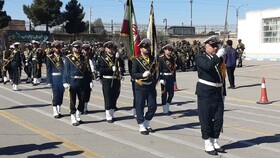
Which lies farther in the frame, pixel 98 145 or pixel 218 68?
pixel 98 145

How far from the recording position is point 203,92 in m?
7.01

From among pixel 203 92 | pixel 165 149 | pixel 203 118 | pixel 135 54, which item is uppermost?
pixel 135 54

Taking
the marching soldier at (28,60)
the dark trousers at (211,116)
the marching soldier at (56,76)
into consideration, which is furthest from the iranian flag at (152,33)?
the marching soldier at (28,60)

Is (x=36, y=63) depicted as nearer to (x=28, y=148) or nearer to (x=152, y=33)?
(x=152, y=33)

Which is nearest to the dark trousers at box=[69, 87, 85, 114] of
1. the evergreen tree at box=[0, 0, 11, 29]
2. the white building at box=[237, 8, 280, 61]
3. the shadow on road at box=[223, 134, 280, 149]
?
the shadow on road at box=[223, 134, 280, 149]

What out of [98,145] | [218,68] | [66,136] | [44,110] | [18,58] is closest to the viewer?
[218,68]

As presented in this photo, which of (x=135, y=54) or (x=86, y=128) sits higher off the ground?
(x=135, y=54)

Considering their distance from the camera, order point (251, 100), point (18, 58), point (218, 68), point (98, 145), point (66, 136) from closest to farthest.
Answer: point (218, 68)
point (98, 145)
point (66, 136)
point (251, 100)
point (18, 58)

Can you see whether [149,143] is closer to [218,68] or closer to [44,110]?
[218,68]

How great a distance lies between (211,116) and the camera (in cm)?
701

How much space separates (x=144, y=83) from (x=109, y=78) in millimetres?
1589

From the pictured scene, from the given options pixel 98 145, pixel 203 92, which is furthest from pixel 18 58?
pixel 203 92

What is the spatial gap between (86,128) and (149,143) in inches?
78.0

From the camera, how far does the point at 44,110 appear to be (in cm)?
1175
